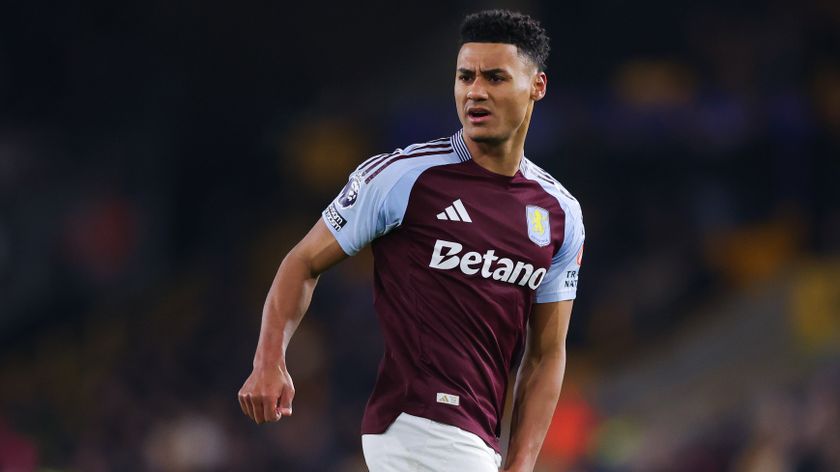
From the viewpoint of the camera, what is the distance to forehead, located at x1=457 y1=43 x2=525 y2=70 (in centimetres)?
397

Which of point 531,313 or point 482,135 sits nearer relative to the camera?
point 482,135

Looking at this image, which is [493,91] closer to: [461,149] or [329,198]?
[461,149]

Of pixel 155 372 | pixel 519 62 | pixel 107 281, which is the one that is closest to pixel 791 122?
pixel 155 372

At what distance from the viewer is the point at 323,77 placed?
50.9 feet

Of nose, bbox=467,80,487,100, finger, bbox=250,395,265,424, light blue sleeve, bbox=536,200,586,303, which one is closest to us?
finger, bbox=250,395,265,424

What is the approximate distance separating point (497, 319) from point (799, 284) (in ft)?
26.9

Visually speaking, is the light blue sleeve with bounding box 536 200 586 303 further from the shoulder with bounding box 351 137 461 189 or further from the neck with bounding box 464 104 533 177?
the shoulder with bounding box 351 137 461 189

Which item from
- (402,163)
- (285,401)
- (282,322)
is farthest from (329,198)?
(285,401)

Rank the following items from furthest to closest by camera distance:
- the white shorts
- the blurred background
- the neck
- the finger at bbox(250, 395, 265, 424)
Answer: the blurred background → the neck → the white shorts → the finger at bbox(250, 395, 265, 424)

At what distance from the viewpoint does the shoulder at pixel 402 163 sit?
3.95 m

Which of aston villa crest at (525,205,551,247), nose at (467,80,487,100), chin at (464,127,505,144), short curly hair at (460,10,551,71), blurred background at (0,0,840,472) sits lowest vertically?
blurred background at (0,0,840,472)

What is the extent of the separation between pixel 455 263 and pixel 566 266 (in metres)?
0.48

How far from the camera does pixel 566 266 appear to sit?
4270mm

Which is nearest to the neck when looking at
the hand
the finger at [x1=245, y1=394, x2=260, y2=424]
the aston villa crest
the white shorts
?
the aston villa crest
